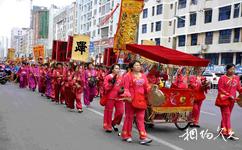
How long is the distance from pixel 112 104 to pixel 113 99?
0.13m

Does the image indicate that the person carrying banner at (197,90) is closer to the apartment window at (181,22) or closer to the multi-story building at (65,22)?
the apartment window at (181,22)

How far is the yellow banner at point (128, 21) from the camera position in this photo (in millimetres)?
22547

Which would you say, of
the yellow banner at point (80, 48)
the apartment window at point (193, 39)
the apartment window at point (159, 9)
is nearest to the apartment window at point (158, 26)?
the apartment window at point (159, 9)

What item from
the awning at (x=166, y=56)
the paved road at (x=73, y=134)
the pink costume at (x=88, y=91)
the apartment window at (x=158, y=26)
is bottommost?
the paved road at (x=73, y=134)

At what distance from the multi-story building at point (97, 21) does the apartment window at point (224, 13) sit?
2824 centimetres

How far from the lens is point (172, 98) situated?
10.3m

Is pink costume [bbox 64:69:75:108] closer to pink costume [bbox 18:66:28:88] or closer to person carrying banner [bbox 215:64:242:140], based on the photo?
person carrying banner [bbox 215:64:242:140]

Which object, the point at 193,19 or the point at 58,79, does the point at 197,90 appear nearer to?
the point at 58,79

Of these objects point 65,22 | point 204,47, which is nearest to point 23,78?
point 204,47

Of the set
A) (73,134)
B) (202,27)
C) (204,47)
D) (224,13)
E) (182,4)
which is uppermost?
(182,4)

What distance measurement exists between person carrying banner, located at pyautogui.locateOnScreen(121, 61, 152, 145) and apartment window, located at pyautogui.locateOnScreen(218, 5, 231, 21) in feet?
121

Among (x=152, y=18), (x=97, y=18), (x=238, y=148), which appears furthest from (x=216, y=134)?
(x=97, y=18)

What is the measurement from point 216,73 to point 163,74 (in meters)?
30.6

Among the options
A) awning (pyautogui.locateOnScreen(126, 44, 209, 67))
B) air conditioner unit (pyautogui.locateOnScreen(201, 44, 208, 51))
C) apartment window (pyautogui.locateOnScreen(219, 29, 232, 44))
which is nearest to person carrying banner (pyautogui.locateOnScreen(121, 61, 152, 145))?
awning (pyautogui.locateOnScreen(126, 44, 209, 67))
